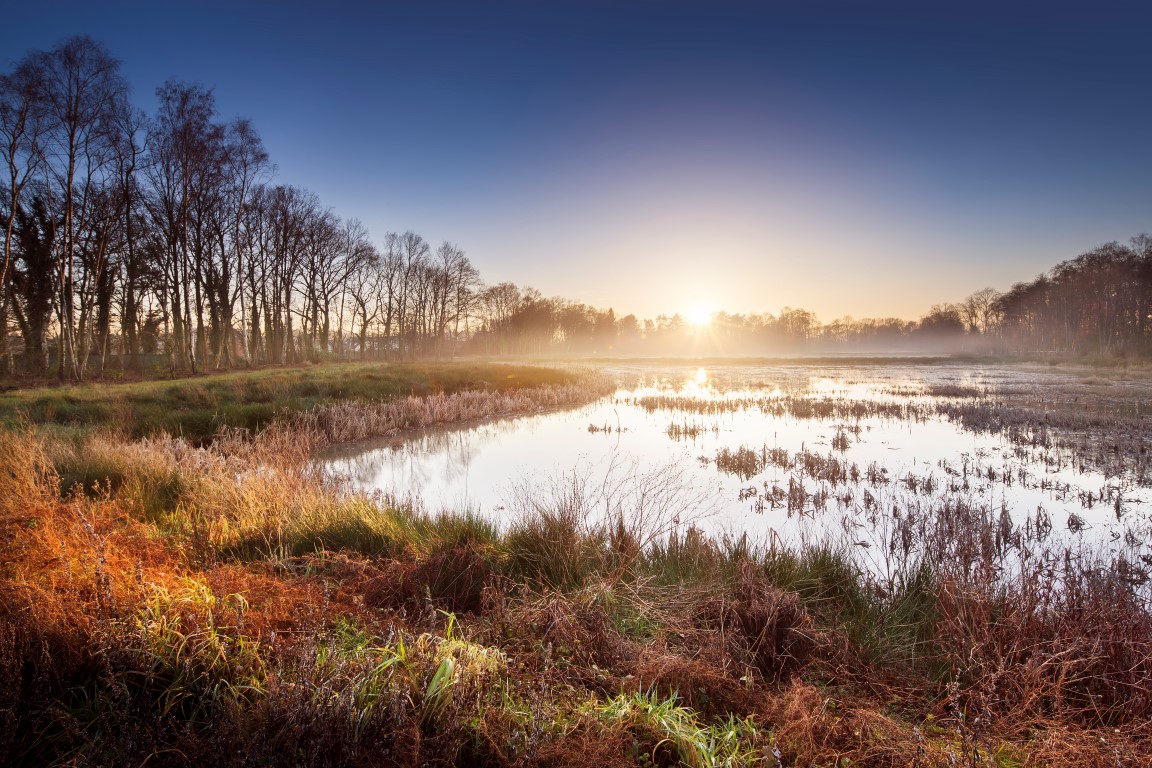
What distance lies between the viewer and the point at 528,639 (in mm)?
3674

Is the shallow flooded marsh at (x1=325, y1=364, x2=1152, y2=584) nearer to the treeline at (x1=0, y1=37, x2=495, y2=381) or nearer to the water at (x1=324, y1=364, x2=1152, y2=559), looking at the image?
the water at (x1=324, y1=364, x2=1152, y2=559)

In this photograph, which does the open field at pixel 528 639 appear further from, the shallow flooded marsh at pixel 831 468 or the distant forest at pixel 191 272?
the distant forest at pixel 191 272

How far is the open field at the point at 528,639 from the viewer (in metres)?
2.43

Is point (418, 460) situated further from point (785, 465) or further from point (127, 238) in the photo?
point (127, 238)

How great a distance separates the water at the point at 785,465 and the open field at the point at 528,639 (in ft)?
2.27

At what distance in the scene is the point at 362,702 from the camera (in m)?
2.53

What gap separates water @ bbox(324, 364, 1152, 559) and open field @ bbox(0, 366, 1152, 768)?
69 cm

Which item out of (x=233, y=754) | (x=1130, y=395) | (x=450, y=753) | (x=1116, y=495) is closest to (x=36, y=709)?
(x=233, y=754)

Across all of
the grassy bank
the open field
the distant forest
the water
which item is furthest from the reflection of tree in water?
the distant forest

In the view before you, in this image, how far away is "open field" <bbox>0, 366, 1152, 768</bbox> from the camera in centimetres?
243

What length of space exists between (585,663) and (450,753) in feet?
4.34

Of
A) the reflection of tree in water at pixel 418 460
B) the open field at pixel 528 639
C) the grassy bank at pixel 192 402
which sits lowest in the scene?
the reflection of tree in water at pixel 418 460

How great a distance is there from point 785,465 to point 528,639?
889 centimetres

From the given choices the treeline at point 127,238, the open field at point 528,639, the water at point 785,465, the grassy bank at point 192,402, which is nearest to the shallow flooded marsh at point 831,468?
the water at point 785,465
